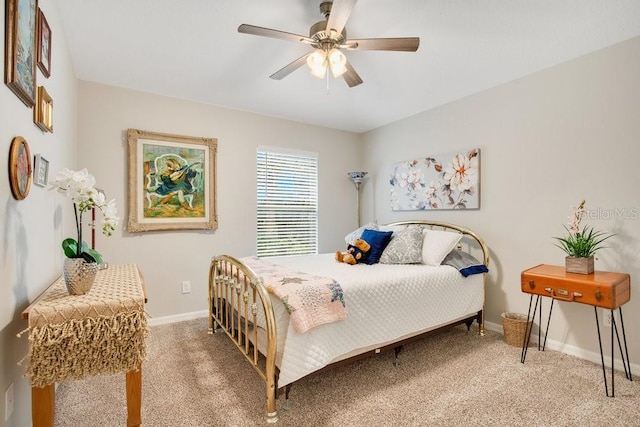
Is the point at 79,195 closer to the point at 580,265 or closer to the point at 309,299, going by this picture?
the point at 309,299

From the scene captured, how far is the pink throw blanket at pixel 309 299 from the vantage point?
5.89ft

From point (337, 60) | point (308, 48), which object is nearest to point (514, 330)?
point (337, 60)

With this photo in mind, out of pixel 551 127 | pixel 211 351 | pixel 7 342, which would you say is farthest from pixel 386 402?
pixel 551 127

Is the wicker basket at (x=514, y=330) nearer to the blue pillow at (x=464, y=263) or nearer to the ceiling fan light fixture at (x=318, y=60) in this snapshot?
the blue pillow at (x=464, y=263)

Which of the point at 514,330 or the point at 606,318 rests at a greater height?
the point at 606,318

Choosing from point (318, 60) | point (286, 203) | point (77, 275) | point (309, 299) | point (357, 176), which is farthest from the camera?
point (357, 176)

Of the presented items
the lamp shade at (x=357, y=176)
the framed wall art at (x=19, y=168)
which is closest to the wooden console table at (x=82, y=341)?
the framed wall art at (x=19, y=168)

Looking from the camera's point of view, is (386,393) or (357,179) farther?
(357,179)

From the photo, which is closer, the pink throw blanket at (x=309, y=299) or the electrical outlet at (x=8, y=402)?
the electrical outlet at (x=8, y=402)

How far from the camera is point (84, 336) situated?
1242mm

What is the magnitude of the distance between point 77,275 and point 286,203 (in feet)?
9.58

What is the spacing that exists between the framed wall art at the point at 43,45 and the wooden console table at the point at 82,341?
1229 millimetres

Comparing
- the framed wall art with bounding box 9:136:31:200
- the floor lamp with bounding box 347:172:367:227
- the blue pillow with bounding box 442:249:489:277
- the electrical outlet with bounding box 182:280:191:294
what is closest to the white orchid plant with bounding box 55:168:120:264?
the framed wall art with bounding box 9:136:31:200

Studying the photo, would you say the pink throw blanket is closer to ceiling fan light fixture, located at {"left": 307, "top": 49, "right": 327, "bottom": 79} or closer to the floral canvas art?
ceiling fan light fixture, located at {"left": 307, "top": 49, "right": 327, "bottom": 79}
